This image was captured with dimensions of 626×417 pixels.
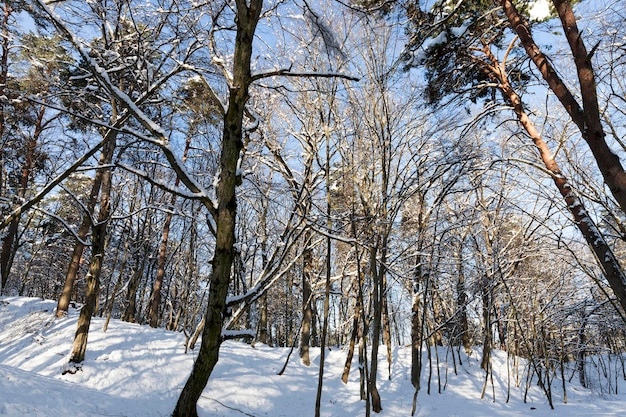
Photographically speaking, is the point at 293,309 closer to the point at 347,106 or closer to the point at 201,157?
the point at 201,157

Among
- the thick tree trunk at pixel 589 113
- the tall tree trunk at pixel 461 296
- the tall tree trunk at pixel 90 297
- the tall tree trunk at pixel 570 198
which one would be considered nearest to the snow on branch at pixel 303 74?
the thick tree trunk at pixel 589 113

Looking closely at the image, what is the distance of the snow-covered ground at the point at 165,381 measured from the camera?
4.86m

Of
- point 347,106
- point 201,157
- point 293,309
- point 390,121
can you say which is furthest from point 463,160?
point 293,309

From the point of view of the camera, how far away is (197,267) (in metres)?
18.4

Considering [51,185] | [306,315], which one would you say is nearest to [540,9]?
[51,185]

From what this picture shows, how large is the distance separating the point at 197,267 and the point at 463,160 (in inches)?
638

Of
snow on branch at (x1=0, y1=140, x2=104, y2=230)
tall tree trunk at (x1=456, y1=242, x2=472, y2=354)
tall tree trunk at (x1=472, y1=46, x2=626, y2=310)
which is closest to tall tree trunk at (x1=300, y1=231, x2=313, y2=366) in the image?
tall tree trunk at (x1=456, y1=242, x2=472, y2=354)

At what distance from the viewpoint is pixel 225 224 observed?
3.02 meters

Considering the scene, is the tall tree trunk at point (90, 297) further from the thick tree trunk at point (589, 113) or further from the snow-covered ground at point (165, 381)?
the thick tree trunk at point (589, 113)

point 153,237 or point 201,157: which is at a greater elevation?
point 201,157

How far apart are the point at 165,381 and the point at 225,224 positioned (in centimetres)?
647

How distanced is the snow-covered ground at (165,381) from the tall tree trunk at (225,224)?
162 cm

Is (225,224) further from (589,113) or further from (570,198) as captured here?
(570,198)

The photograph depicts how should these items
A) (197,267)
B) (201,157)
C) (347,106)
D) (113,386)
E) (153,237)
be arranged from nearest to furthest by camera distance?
(113,386) < (347,106) < (201,157) < (153,237) < (197,267)
